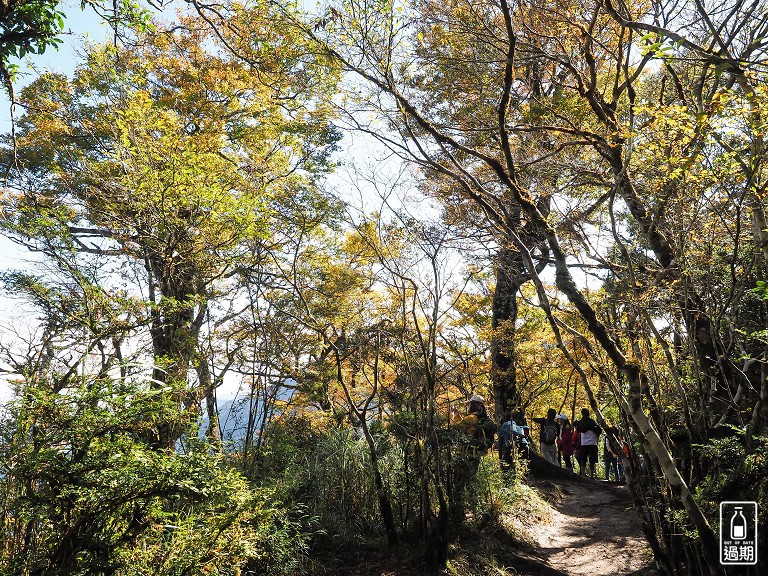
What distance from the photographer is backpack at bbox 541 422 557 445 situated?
465 inches

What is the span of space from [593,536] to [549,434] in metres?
4.86

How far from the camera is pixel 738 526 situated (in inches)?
143

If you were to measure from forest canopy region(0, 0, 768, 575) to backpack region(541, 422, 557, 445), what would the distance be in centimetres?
441

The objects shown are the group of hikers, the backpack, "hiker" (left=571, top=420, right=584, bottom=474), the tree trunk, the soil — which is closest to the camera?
the soil

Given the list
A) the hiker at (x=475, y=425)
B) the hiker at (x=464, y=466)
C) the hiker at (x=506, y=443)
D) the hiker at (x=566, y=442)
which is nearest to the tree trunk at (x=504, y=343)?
the hiker at (x=506, y=443)

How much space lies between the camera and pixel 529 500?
25.2 ft

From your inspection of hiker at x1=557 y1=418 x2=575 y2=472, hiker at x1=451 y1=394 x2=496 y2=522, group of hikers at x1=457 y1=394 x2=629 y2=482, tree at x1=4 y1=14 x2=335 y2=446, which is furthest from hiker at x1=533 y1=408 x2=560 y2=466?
tree at x1=4 y1=14 x2=335 y2=446

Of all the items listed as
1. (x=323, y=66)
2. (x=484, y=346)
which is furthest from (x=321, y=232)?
(x=323, y=66)

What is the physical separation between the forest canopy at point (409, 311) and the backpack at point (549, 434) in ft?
14.5

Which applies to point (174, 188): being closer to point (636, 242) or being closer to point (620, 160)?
point (620, 160)

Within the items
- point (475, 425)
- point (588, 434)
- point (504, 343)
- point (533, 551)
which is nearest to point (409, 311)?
point (475, 425)

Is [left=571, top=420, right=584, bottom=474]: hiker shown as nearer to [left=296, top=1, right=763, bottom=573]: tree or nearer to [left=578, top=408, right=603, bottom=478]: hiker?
[left=578, top=408, right=603, bottom=478]: hiker

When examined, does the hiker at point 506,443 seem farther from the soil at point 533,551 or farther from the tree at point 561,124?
the tree at point 561,124

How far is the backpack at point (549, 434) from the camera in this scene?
11.8 m
